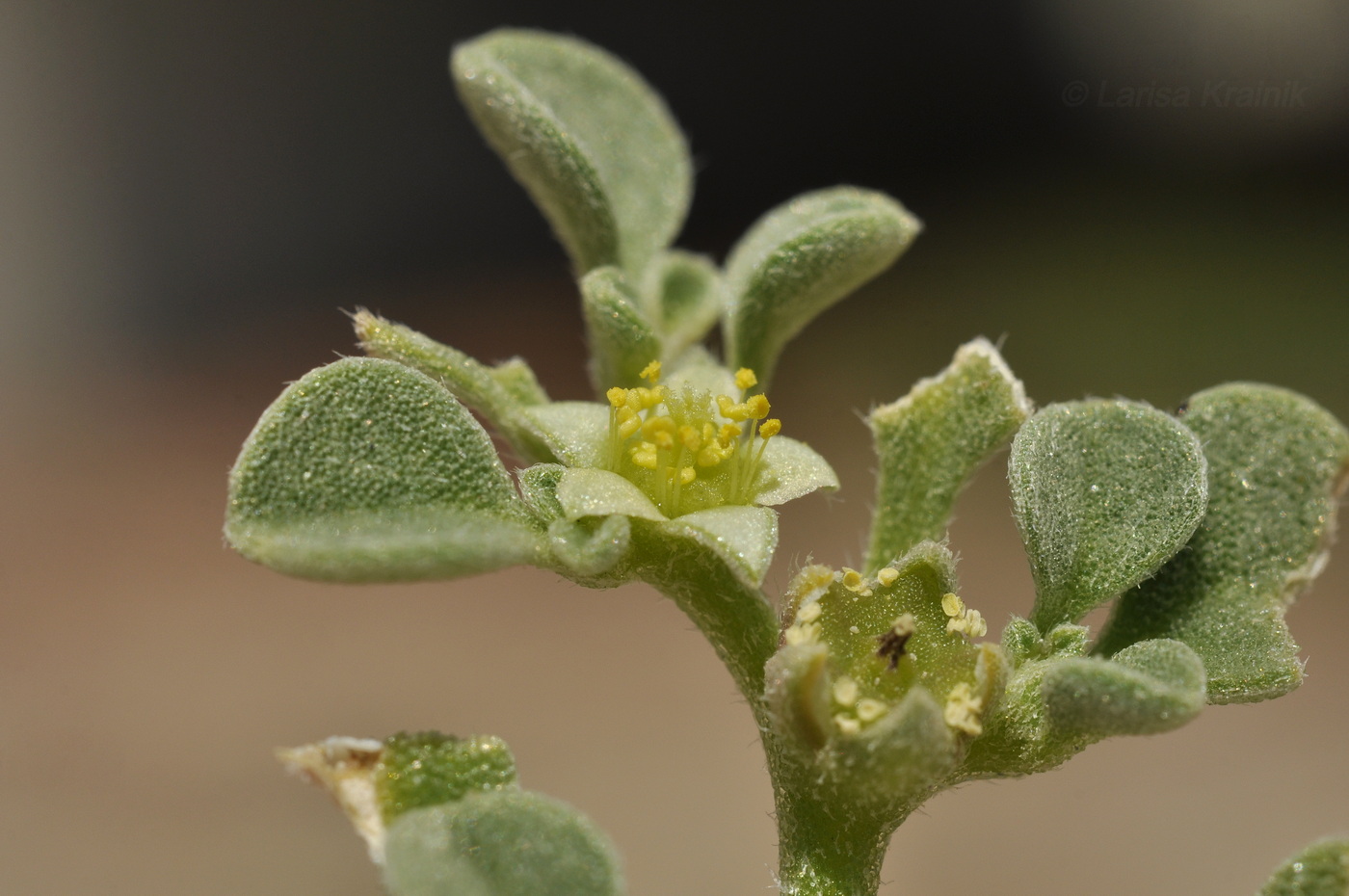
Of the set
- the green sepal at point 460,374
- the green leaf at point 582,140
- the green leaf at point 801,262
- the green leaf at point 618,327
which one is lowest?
the green sepal at point 460,374

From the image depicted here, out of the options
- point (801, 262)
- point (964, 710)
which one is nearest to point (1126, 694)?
point (964, 710)

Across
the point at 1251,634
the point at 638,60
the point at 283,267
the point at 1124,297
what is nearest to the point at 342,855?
the point at 283,267

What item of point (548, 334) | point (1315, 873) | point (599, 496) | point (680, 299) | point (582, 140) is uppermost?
point (548, 334)

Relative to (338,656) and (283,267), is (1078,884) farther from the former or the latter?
(283,267)

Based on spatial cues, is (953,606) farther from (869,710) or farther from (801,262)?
(801,262)

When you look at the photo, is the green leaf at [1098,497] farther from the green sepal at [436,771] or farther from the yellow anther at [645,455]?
the green sepal at [436,771]

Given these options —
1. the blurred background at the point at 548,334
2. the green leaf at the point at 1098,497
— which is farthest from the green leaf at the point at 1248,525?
the blurred background at the point at 548,334
